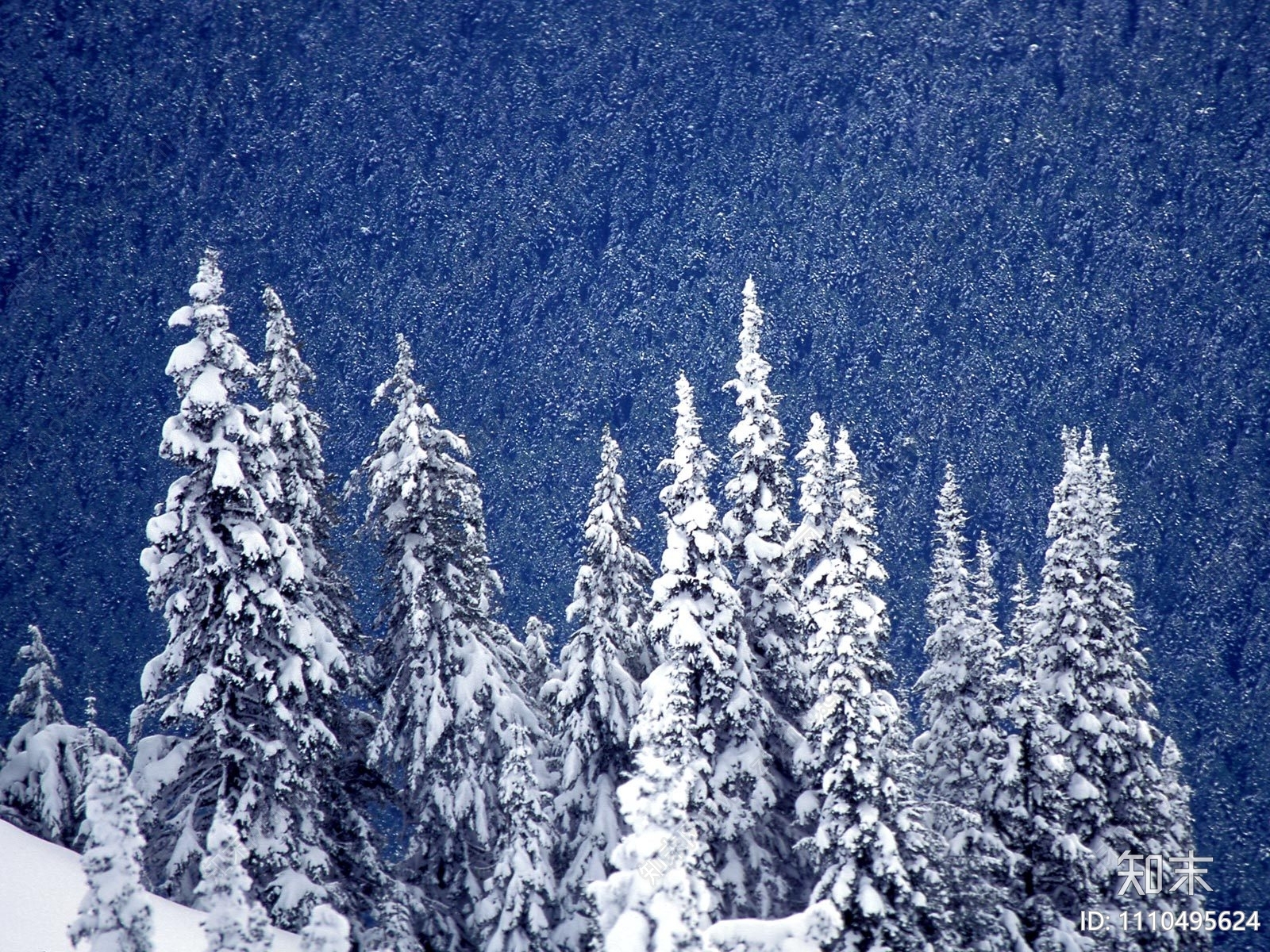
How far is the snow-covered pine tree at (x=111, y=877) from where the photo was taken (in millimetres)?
13352

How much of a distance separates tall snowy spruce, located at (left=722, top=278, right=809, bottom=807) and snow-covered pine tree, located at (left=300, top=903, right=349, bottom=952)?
10.8 m

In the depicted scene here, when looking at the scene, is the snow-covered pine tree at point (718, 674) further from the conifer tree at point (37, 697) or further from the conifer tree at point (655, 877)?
the conifer tree at point (37, 697)

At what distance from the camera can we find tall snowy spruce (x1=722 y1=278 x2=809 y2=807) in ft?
74.7

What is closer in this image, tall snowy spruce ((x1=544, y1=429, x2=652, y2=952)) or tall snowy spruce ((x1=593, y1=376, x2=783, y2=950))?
tall snowy spruce ((x1=593, y1=376, x2=783, y2=950))

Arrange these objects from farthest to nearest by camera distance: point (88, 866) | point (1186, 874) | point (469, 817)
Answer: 1. point (1186, 874)
2. point (469, 817)
3. point (88, 866)

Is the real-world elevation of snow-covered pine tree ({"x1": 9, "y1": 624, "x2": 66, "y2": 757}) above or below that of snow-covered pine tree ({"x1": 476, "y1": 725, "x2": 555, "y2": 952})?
above

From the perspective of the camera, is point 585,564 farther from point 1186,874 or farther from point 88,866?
point 1186,874

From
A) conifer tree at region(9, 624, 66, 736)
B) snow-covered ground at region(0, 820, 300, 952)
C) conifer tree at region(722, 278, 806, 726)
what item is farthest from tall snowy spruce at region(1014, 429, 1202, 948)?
conifer tree at region(9, 624, 66, 736)

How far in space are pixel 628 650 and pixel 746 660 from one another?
3759 mm

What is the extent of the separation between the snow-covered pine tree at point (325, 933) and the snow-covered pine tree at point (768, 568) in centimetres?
1066

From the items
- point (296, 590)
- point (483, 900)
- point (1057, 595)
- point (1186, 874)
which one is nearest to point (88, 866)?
point (296, 590)

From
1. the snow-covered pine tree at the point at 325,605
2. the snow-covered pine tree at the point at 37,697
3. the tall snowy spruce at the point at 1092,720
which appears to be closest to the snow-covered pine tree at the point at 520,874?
the snow-covered pine tree at the point at 325,605

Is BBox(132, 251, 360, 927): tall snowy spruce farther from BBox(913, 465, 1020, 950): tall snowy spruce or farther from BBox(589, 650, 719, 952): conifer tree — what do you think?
BBox(913, 465, 1020, 950): tall snowy spruce

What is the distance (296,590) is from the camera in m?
21.5
